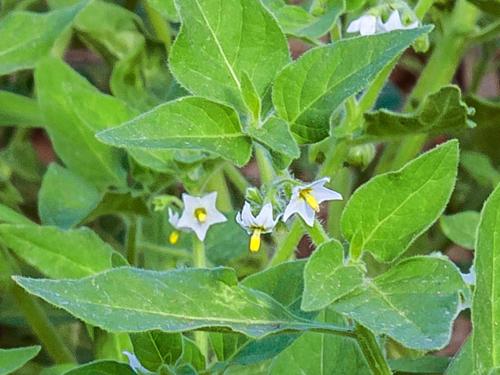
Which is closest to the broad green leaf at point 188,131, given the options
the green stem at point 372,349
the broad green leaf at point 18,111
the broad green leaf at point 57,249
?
the green stem at point 372,349

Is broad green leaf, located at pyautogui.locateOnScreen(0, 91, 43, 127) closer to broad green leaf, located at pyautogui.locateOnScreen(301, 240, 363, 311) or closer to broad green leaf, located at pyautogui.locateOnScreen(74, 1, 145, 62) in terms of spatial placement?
broad green leaf, located at pyautogui.locateOnScreen(74, 1, 145, 62)

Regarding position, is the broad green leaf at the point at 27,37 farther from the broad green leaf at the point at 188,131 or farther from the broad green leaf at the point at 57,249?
the broad green leaf at the point at 188,131

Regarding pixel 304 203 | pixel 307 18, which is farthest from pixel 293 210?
pixel 307 18

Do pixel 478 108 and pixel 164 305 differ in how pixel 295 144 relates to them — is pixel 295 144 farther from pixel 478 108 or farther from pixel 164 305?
pixel 478 108

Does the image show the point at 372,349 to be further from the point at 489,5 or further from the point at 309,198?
the point at 489,5

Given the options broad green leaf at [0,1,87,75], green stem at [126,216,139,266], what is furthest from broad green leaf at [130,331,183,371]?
broad green leaf at [0,1,87,75]

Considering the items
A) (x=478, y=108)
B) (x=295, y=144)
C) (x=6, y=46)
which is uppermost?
(x=295, y=144)

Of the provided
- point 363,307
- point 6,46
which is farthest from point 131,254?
point 363,307
